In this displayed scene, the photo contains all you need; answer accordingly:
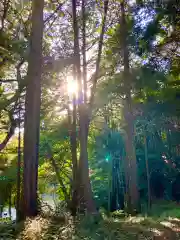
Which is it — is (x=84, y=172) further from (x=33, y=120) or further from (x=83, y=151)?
(x=33, y=120)

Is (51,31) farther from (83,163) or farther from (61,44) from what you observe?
(83,163)

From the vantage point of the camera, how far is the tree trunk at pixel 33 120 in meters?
6.63

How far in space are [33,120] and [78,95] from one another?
12.4ft

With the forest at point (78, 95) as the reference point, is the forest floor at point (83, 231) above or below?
below

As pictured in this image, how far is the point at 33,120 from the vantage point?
7074 mm

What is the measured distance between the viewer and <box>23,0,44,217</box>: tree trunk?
663cm

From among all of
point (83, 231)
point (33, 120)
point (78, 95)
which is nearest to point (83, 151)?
point (78, 95)

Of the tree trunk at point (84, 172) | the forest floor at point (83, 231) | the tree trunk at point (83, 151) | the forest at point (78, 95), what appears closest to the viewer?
the forest floor at point (83, 231)

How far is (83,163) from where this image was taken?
10047 mm

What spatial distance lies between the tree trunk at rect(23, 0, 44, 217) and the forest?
0.9 inches

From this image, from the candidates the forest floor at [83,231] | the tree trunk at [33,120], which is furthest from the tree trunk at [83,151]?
the forest floor at [83,231]

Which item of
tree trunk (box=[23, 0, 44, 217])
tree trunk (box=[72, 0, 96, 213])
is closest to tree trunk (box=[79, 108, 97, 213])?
tree trunk (box=[72, 0, 96, 213])

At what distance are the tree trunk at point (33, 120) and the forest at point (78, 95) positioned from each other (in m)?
0.02

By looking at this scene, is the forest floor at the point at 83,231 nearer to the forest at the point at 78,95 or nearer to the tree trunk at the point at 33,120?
the forest at the point at 78,95
